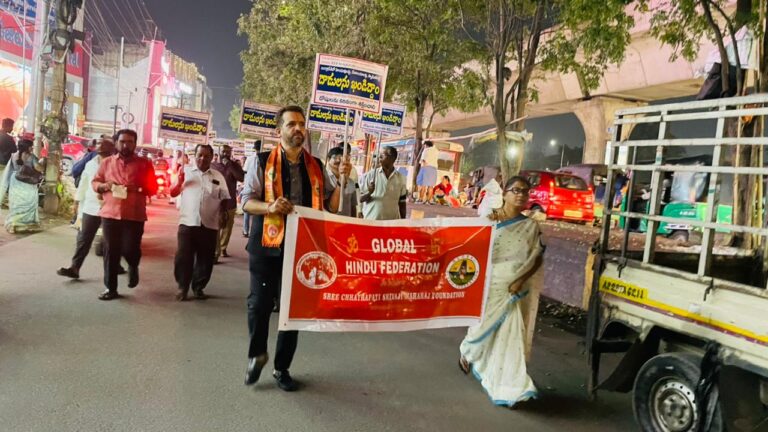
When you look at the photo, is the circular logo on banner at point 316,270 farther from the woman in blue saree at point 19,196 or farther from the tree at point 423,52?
the woman in blue saree at point 19,196

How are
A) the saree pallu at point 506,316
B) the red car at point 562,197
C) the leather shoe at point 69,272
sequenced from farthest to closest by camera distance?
the red car at point 562,197 → the leather shoe at point 69,272 → the saree pallu at point 506,316

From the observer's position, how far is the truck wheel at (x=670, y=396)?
319 cm

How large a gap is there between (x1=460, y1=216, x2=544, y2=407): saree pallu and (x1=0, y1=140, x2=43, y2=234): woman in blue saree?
9243 mm

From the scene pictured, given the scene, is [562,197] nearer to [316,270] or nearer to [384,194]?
[384,194]

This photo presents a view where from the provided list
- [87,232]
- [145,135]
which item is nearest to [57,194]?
[87,232]

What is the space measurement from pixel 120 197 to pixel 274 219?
3118 mm

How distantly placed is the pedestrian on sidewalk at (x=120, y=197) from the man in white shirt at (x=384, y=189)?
262cm

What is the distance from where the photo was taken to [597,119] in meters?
24.7

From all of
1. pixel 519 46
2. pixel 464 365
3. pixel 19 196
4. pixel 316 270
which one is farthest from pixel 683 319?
pixel 19 196

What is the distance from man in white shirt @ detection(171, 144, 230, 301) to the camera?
640 centimetres

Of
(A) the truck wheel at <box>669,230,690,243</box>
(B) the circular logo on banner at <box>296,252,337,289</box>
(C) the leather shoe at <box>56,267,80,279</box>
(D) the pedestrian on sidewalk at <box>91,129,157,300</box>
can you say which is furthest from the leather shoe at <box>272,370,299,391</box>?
(A) the truck wheel at <box>669,230,690,243</box>

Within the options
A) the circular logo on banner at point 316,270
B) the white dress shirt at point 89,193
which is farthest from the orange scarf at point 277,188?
the white dress shirt at point 89,193

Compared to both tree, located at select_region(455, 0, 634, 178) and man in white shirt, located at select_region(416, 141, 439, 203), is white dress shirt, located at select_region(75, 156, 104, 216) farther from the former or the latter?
man in white shirt, located at select_region(416, 141, 439, 203)

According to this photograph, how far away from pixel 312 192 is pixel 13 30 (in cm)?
4718
